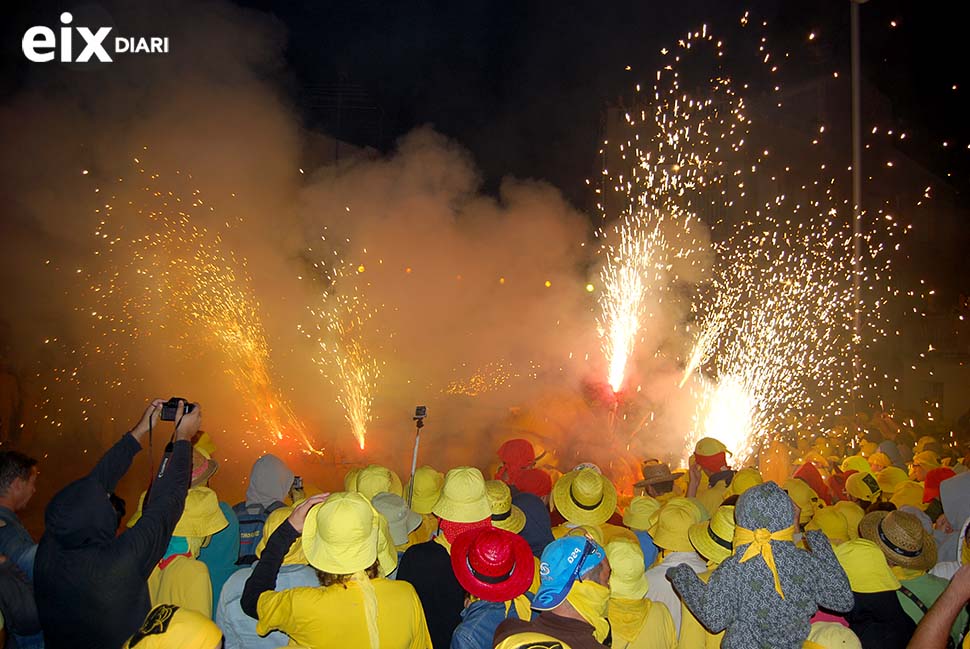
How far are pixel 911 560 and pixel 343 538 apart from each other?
2.19 meters

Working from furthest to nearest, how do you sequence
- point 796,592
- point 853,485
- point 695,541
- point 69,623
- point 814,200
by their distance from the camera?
point 814,200, point 853,485, point 695,541, point 69,623, point 796,592

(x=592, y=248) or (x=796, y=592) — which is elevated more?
(x=796, y=592)

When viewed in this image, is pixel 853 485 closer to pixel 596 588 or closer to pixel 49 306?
pixel 596 588

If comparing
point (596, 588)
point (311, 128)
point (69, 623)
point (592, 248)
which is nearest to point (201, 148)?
point (311, 128)

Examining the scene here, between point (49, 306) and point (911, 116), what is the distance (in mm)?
16201

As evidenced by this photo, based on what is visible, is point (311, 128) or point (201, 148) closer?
point (201, 148)

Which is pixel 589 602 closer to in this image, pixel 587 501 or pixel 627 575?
pixel 627 575

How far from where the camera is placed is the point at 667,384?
10406 millimetres

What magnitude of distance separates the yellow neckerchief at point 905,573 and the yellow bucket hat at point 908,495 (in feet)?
6.54

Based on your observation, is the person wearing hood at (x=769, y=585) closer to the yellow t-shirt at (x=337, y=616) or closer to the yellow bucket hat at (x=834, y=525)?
the yellow t-shirt at (x=337, y=616)

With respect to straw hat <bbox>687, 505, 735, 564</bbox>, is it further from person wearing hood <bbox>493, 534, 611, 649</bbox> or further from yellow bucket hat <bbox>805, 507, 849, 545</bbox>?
yellow bucket hat <bbox>805, 507, 849, 545</bbox>

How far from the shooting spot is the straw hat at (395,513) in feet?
9.98

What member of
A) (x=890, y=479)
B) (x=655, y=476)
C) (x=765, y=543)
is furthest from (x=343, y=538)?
(x=890, y=479)

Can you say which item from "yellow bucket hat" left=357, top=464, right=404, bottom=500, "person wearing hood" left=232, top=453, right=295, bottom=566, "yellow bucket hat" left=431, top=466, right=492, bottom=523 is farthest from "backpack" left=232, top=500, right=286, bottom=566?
"yellow bucket hat" left=431, top=466, right=492, bottom=523
